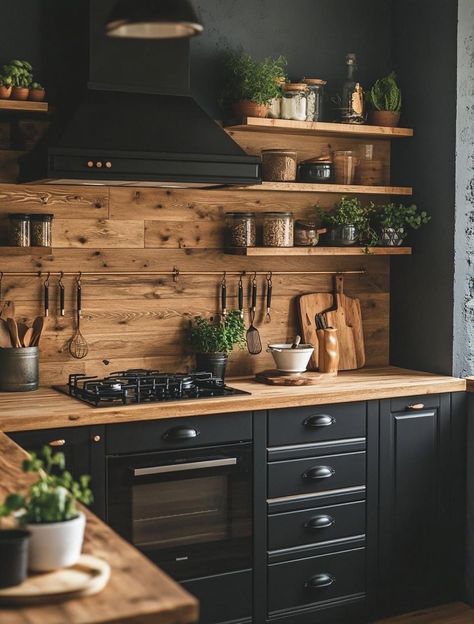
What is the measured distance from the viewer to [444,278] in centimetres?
460

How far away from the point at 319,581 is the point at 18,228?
197cm

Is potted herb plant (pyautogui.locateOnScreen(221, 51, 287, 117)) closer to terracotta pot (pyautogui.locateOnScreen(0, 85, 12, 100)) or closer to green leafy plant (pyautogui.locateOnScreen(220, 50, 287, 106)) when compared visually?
green leafy plant (pyautogui.locateOnScreen(220, 50, 287, 106))

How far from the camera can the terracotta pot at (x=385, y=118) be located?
4.70m

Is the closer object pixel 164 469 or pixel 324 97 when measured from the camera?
pixel 164 469

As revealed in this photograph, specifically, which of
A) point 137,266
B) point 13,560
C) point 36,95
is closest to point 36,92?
point 36,95

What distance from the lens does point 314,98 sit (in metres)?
4.56

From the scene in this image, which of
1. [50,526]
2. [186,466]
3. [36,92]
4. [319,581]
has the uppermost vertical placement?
[36,92]

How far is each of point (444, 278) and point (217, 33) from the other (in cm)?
158

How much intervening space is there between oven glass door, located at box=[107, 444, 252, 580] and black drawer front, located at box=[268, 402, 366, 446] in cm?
16

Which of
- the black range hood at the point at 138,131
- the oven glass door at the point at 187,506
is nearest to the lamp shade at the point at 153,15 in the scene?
the black range hood at the point at 138,131

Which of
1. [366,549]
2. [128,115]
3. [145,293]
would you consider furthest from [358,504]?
[128,115]

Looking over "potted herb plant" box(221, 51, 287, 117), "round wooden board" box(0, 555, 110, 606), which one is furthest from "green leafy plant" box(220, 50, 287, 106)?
"round wooden board" box(0, 555, 110, 606)

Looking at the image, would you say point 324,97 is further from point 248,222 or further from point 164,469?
point 164,469

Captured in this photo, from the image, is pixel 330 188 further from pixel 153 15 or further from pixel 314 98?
pixel 153 15
